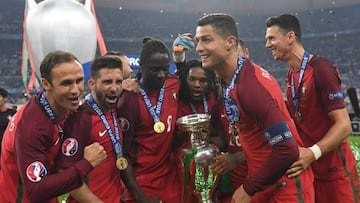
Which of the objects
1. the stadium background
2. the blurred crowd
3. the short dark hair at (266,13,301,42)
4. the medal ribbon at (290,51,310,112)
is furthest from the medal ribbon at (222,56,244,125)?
the stadium background

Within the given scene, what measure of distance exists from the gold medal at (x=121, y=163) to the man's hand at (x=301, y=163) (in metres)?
1.18

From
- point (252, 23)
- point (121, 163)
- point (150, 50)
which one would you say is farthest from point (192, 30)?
point (121, 163)

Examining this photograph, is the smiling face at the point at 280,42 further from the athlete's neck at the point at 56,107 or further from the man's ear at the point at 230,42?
the athlete's neck at the point at 56,107

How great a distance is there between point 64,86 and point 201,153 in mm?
999

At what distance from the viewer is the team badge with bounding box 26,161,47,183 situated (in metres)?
2.44

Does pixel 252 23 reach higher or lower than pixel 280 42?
lower

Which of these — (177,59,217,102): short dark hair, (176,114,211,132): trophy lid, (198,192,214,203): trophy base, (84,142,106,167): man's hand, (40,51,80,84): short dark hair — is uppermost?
(40,51,80,84): short dark hair

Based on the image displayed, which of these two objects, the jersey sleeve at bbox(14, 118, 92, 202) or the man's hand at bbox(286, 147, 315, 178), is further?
the man's hand at bbox(286, 147, 315, 178)

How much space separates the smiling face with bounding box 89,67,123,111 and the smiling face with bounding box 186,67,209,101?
637mm

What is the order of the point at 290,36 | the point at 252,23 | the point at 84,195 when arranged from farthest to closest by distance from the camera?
the point at 252,23 → the point at 290,36 → the point at 84,195

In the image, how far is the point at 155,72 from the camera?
3.50 metres

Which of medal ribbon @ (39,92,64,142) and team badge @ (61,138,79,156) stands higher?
medal ribbon @ (39,92,64,142)

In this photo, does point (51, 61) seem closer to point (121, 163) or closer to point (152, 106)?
point (121, 163)

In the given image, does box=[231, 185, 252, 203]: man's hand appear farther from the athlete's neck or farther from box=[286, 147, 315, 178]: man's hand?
the athlete's neck
